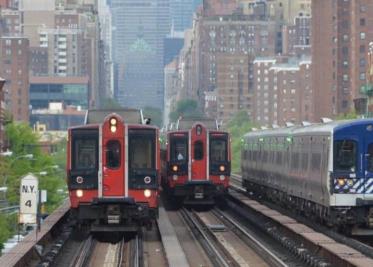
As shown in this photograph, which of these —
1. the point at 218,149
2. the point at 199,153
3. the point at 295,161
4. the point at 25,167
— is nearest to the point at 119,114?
the point at 295,161

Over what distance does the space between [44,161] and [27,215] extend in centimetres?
8164

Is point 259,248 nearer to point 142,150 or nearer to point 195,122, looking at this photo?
point 142,150

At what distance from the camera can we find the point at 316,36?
575 ft

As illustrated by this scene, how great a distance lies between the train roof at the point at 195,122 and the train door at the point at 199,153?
91cm

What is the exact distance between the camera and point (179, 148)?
49969 millimetres

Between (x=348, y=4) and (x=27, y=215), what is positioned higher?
(x=348, y=4)

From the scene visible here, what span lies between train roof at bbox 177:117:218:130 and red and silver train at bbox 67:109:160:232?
1556 centimetres

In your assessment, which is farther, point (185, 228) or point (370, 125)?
point (185, 228)

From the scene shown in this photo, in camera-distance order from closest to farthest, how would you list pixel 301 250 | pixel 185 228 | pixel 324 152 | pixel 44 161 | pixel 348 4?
1. pixel 301 250
2. pixel 324 152
3. pixel 185 228
4. pixel 44 161
5. pixel 348 4

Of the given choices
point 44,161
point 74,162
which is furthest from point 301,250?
point 44,161

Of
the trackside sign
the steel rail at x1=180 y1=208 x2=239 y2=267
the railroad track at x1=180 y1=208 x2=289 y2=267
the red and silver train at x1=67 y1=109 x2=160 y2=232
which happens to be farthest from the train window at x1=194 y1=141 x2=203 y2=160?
the trackside sign

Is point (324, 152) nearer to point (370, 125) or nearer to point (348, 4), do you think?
point (370, 125)

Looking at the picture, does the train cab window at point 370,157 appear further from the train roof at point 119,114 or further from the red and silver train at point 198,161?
the red and silver train at point 198,161

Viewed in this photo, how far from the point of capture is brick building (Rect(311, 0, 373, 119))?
157 metres
